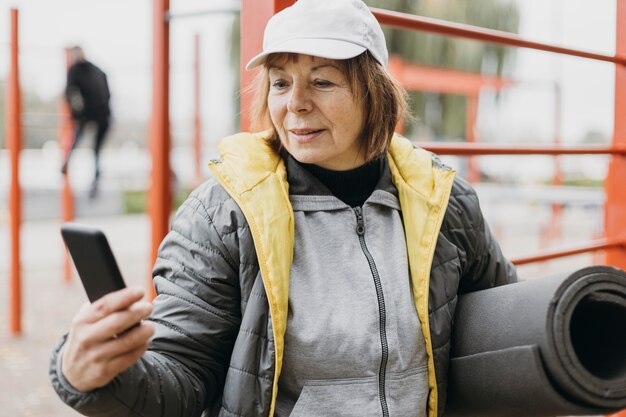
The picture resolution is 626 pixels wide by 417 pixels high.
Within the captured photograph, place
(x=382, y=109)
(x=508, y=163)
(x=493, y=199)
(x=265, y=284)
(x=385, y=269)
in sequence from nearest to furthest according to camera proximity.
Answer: (x=265, y=284), (x=385, y=269), (x=382, y=109), (x=493, y=199), (x=508, y=163)

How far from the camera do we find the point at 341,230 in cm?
148

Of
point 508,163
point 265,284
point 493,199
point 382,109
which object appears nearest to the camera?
point 265,284

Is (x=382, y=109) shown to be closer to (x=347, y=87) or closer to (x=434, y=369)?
(x=347, y=87)

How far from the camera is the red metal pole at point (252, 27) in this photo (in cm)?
166

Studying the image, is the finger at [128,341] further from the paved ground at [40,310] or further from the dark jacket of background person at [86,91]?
the dark jacket of background person at [86,91]

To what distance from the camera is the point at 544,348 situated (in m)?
1.28

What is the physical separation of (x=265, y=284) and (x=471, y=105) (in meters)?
8.75

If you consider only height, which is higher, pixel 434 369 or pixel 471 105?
pixel 471 105

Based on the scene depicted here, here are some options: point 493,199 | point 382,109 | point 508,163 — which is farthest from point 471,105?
point 382,109

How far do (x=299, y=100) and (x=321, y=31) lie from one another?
0.43 ft

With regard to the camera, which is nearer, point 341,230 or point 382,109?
point 341,230

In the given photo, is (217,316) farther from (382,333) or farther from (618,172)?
(618,172)

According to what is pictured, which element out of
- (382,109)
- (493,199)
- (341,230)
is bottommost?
(493,199)

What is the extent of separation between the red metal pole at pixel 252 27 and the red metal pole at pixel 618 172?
4.83ft
